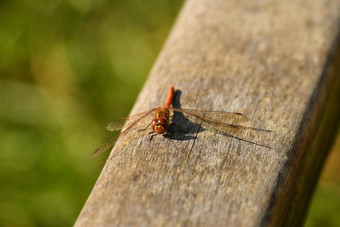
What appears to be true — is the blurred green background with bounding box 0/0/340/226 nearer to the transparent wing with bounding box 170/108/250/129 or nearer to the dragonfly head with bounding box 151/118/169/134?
the dragonfly head with bounding box 151/118/169/134

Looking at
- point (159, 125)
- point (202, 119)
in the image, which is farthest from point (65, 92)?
point (202, 119)

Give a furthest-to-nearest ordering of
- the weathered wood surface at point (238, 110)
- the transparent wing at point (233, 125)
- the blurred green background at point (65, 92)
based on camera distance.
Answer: the blurred green background at point (65, 92), the transparent wing at point (233, 125), the weathered wood surface at point (238, 110)

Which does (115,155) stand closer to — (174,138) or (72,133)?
(174,138)

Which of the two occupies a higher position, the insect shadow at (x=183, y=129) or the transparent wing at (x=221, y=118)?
the transparent wing at (x=221, y=118)

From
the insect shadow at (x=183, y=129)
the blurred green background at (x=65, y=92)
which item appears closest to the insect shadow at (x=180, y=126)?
the insect shadow at (x=183, y=129)

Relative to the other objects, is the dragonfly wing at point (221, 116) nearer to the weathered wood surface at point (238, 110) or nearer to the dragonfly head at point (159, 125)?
the weathered wood surface at point (238, 110)

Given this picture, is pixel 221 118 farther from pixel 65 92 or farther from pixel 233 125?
pixel 65 92

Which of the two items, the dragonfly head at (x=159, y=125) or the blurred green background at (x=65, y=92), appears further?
the blurred green background at (x=65, y=92)
